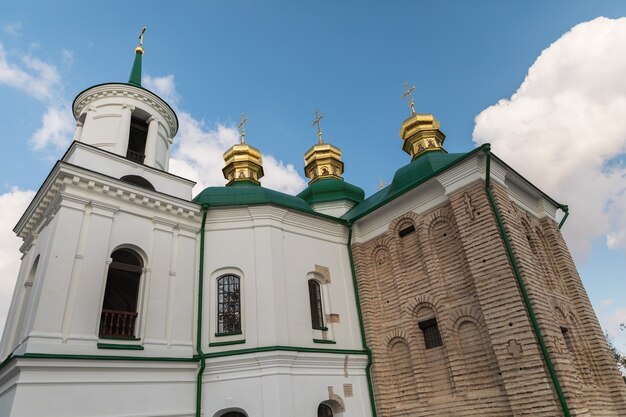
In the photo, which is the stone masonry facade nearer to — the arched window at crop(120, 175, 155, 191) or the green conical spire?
the arched window at crop(120, 175, 155, 191)

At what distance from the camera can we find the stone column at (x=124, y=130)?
11016 mm

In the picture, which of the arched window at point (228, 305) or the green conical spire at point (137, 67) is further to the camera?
the green conical spire at point (137, 67)

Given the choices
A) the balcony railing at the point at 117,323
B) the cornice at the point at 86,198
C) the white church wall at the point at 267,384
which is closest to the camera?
the balcony railing at the point at 117,323

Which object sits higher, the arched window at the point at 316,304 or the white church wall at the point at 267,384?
the arched window at the point at 316,304

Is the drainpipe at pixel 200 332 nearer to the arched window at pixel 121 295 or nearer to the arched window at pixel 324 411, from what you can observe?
the arched window at pixel 121 295

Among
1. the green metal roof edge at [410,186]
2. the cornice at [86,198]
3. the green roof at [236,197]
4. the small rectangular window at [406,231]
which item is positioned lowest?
the small rectangular window at [406,231]

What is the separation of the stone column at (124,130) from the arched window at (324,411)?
8.28 metres

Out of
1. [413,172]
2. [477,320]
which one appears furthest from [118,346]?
[413,172]

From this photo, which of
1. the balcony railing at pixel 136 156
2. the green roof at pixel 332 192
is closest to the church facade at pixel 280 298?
the balcony railing at pixel 136 156

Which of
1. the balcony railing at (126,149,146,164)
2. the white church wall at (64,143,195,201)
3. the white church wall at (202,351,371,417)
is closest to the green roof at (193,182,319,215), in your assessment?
the white church wall at (64,143,195,201)

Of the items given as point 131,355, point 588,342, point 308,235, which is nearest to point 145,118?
point 308,235

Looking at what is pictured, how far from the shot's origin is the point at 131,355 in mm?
8273

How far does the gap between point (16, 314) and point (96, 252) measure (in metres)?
2.68

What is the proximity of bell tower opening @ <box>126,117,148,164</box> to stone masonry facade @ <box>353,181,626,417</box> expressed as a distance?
7244mm
